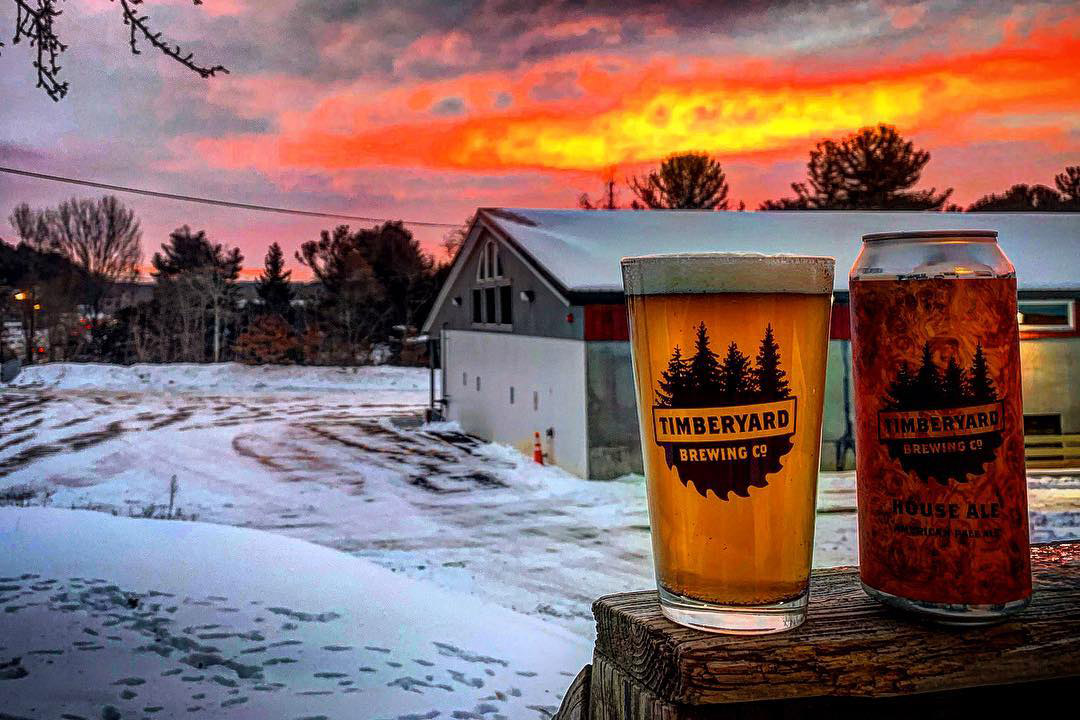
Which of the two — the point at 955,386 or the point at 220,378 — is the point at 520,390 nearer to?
the point at 955,386

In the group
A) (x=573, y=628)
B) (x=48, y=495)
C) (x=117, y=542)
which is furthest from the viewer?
(x=48, y=495)

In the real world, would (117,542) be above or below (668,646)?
below

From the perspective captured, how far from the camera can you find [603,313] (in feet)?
45.5

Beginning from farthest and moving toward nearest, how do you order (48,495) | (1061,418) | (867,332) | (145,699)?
(1061,418), (48,495), (145,699), (867,332)

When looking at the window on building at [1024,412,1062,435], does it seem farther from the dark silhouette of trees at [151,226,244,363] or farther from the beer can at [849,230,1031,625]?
the dark silhouette of trees at [151,226,244,363]

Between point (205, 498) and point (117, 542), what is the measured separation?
5.47 meters

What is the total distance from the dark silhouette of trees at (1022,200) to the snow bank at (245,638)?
30958mm

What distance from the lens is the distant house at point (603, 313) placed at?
45.2 feet

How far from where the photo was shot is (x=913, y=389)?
83 cm

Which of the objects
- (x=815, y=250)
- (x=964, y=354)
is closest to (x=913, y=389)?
(x=964, y=354)

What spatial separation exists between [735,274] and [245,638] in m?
4.63

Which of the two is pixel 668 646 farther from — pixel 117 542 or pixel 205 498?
pixel 205 498

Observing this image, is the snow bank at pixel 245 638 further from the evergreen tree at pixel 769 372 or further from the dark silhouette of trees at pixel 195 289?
the dark silhouette of trees at pixel 195 289

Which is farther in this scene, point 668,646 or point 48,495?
point 48,495
